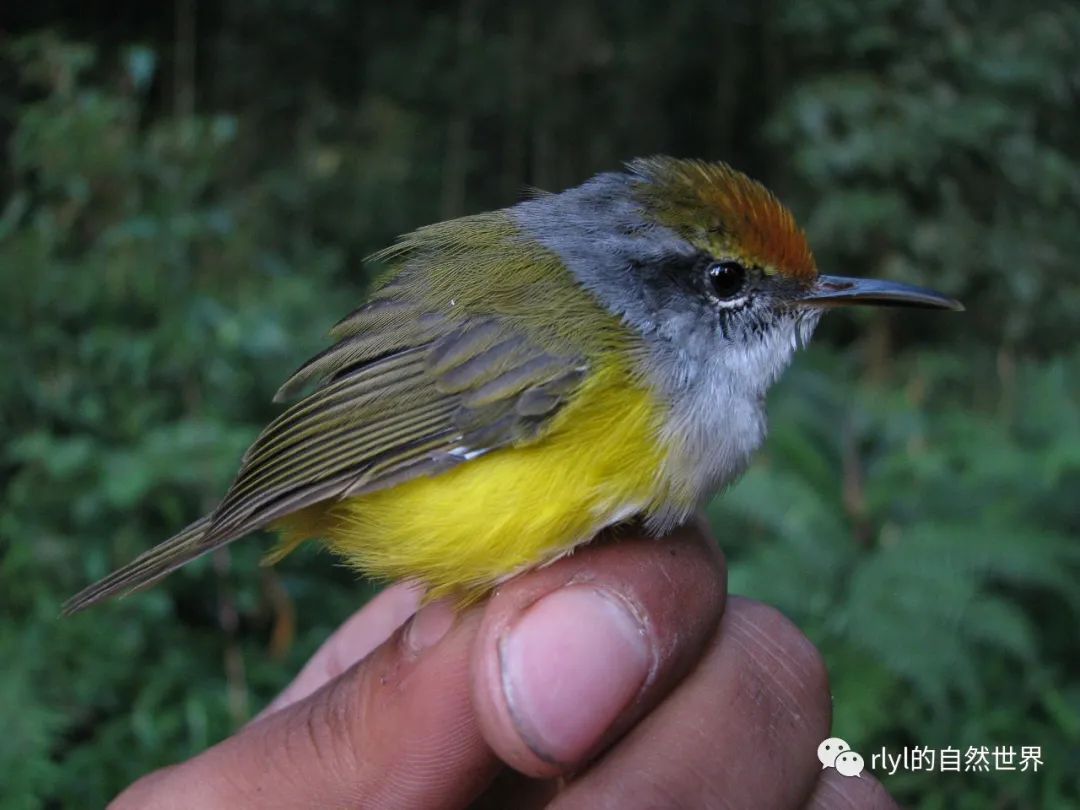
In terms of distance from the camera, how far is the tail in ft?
5.24

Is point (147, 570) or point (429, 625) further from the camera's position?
point (147, 570)

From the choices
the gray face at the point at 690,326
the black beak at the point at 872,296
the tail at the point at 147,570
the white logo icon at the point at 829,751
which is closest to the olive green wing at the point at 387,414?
the tail at the point at 147,570

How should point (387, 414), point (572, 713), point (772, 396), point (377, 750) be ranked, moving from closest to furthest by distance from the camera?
point (572, 713) → point (377, 750) → point (387, 414) → point (772, 396)

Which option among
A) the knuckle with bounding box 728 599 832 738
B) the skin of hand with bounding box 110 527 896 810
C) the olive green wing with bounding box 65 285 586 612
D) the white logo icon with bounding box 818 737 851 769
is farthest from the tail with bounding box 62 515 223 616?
the white logo icon with bounding box 818 737 851 769

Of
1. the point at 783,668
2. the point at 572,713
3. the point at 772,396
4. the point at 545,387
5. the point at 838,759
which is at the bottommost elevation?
the point at 772,396

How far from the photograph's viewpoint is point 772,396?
423 centimetres

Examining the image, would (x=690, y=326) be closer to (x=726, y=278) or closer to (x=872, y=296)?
(x=726, y=278)

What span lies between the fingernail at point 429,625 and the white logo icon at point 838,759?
0.65 meters

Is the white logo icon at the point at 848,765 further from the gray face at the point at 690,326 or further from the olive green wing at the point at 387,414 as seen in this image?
the olive green wing at the point at 387,414

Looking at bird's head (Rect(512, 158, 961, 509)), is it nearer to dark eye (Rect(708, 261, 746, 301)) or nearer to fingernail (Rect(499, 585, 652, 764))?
dark eye (Rect(708, 261, 746, 301))

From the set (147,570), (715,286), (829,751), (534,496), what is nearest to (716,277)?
(715,286)

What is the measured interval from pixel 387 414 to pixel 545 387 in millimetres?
284

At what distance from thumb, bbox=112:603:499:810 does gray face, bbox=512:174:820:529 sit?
414mm

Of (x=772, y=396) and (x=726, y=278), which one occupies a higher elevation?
(x=726, y=278)
